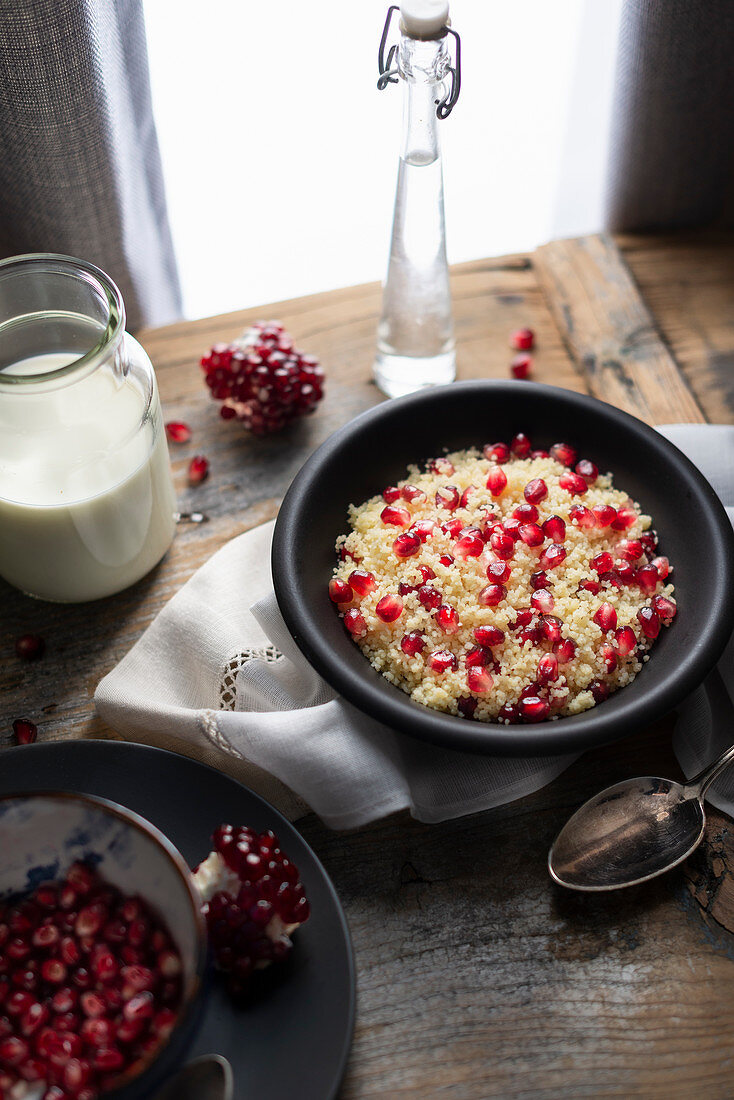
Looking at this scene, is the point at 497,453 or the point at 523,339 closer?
the point at 497,453

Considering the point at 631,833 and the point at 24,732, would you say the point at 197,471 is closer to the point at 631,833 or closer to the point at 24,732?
the point at 24,732

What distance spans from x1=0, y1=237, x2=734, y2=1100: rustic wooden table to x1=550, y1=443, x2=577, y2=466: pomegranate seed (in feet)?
0.89

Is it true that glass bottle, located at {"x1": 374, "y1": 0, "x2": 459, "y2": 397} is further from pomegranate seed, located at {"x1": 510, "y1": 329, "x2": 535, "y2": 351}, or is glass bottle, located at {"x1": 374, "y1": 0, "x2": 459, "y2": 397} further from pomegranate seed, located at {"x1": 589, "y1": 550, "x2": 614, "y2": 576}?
pomegranate seed, located at {"x1": 589, "y1": 550, "x2": 614, "y2": 576}

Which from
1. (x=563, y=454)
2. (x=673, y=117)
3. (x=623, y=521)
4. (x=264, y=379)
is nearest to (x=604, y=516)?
(x=623, y=521)

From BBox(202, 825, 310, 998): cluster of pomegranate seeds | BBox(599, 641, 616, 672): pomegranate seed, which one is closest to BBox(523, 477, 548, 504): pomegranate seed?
BBox(599, 641, 616, 672): pomegranate seed

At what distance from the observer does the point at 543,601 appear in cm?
118

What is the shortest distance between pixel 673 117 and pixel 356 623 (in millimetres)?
1209

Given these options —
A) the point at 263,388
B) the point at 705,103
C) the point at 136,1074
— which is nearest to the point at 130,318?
the point at 263,388

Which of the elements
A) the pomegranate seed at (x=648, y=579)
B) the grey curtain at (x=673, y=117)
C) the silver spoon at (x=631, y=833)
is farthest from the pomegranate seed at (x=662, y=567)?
the grey curtain at (x=673, y=117)

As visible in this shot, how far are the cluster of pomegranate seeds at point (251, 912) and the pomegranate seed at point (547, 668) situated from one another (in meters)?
0.36

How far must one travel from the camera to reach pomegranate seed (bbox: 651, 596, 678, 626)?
1210 millimetres

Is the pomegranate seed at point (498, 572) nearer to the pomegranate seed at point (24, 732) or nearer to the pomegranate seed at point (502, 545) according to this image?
the pomegranate seed at point (502, 545)

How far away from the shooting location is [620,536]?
4.25 ft

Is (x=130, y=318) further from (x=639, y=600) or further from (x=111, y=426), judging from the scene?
(x=639, y=600)
